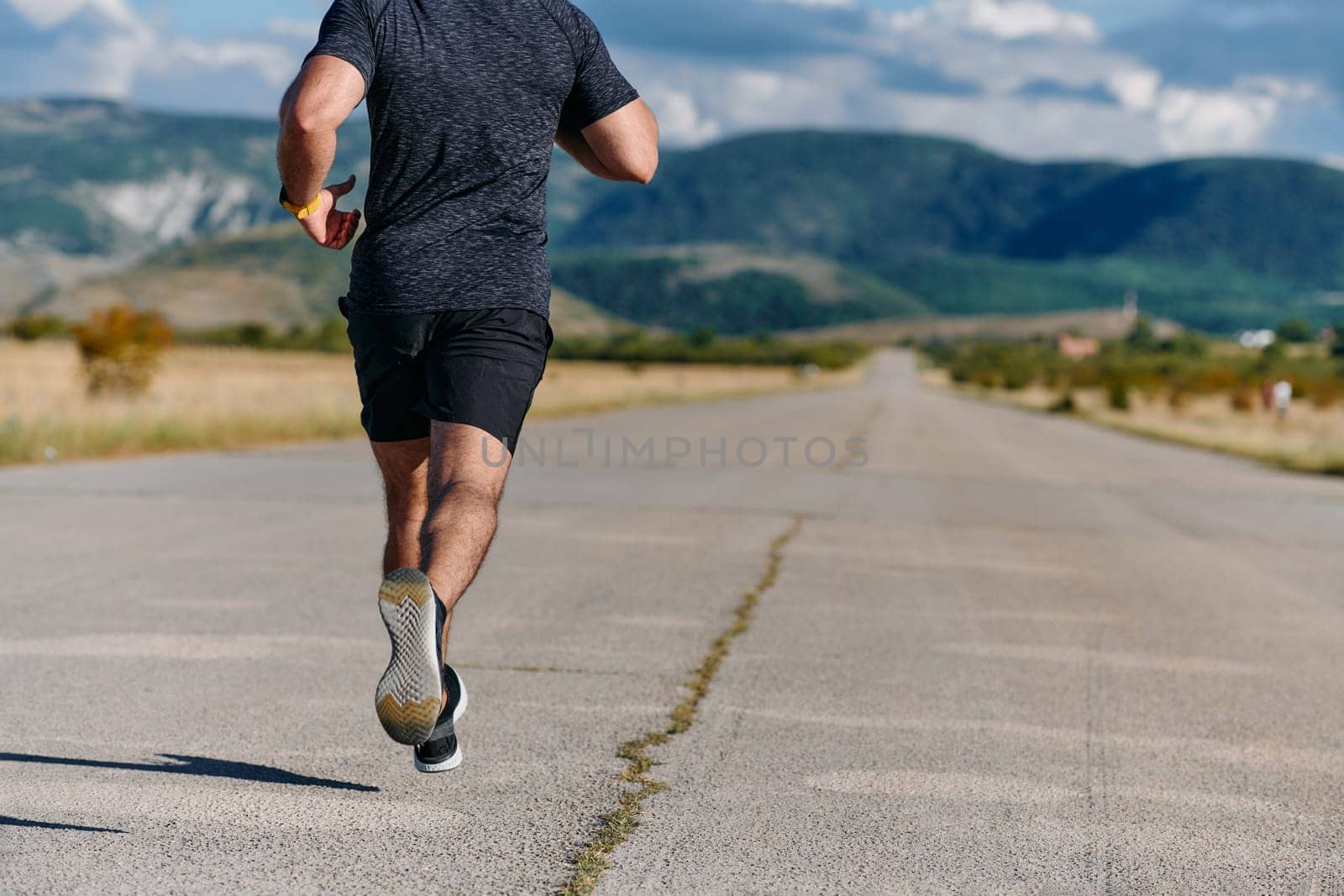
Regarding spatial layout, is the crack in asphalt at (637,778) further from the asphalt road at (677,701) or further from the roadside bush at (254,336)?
the roadside bush at (254,336)

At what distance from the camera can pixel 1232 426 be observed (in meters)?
45.8

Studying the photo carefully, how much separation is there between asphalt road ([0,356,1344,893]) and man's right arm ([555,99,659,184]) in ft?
5.34

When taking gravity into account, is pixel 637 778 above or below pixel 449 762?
below

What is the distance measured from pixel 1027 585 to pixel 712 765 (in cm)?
478

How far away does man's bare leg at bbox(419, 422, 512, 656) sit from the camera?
3.46m

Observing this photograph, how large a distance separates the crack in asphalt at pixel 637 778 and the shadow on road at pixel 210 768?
659 millimetres

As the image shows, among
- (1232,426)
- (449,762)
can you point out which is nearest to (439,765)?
(449,762)

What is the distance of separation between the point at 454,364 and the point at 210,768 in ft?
4.31

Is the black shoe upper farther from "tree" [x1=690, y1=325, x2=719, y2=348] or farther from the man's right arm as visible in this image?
"tree" [x1=690, y1=325, x2=719, y2=348]

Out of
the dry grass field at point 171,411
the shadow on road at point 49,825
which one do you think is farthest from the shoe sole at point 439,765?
the dry grass field at point 171,411

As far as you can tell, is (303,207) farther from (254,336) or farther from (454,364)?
(254,336)

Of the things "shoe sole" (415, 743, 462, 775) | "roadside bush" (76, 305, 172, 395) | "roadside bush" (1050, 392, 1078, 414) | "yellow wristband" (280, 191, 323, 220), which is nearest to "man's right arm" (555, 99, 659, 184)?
"yellow wristband" (280, 191, 323, 220)

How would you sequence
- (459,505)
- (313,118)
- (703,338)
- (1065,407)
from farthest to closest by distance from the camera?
1. (703,338)
2. (1065,407)
3. (459,505)
4. (313,118)

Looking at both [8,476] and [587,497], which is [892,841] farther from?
[8,476]
